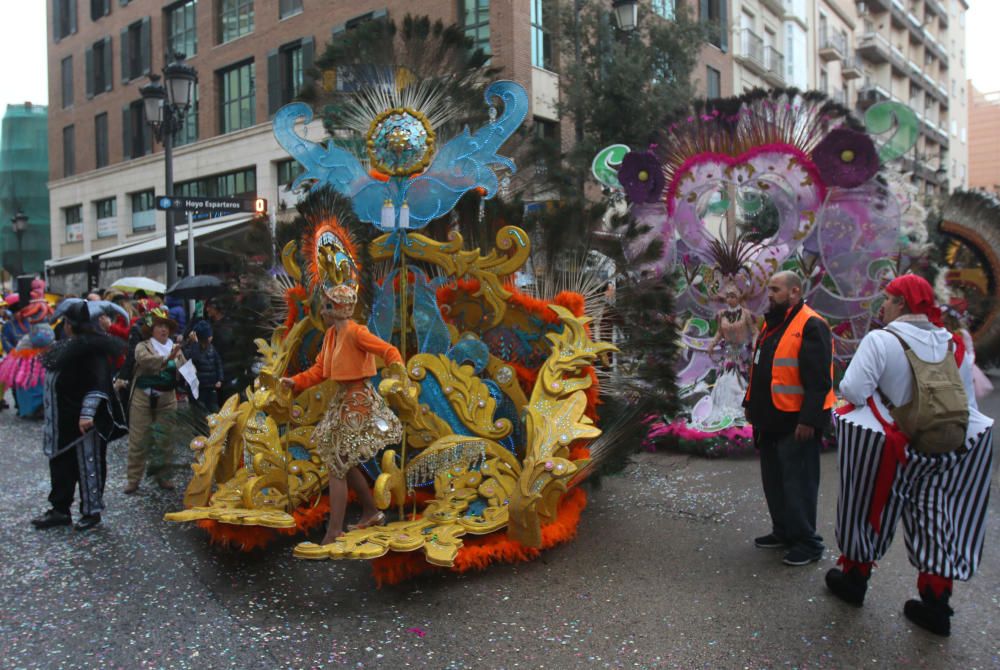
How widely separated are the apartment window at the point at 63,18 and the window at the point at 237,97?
10414 mm

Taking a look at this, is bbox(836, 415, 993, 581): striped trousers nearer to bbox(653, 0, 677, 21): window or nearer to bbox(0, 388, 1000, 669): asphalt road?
bbox(0, 388, 1000, 669): asphalt road

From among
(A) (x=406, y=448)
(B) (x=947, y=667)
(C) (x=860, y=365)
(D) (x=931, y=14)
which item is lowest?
(B) (x=947, y=667)

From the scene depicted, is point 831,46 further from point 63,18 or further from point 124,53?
point 63,18

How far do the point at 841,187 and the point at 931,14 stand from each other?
48.9m

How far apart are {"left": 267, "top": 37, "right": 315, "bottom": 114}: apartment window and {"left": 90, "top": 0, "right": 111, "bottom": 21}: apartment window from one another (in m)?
10.3

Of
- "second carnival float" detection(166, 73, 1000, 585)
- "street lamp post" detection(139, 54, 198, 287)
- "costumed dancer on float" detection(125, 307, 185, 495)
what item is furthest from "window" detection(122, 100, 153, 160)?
"second carnival float" detection(166, 73, 1000, 585)

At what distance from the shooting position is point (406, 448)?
211 inches

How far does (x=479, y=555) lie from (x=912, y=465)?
7.28 feet

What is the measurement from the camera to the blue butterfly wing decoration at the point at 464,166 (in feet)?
17.5

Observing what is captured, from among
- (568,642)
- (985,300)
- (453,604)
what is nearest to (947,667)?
(568,642)

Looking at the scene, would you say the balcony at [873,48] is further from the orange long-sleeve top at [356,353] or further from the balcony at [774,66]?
the orange long-sleeve top at [356,353]

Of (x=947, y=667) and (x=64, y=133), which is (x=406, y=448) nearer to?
(x=947, y=667)

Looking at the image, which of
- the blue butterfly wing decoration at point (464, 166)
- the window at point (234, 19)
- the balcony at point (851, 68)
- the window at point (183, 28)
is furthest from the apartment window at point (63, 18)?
the blue butterfly wing decoration at point (464, 166)

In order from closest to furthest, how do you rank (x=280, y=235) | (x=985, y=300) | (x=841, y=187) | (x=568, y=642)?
(x=568, y=642), (x=280, y=235), (x=841, y=187), (x=985, y=300)
